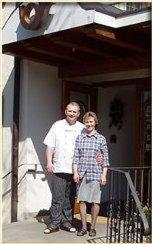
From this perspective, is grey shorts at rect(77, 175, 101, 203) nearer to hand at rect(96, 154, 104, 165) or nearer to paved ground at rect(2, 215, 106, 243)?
hand at rect(96, 154, 104, 165)

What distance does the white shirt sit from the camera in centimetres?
577

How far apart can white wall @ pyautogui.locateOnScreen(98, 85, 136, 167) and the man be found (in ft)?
8.00

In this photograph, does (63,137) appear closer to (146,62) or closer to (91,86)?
(146,62)

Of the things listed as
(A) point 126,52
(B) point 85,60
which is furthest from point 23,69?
(A) point 126,52

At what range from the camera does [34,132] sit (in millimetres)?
7250

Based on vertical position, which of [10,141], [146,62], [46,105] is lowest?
[10,141]

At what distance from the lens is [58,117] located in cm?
752

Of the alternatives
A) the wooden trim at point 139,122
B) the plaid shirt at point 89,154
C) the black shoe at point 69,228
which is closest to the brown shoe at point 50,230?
the black shoe at point 69,228

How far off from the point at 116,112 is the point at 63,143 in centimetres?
283

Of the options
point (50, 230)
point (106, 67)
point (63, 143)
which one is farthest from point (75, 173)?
point (106, 67)

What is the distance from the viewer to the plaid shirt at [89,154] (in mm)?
5453

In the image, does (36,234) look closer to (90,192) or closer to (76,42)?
(90,192)

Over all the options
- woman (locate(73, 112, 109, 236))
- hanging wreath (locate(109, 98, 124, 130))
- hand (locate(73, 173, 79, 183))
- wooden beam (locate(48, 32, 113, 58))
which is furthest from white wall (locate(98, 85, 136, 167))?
hand (locate(73, 173, 79, 183))

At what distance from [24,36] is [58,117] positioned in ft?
5.51
